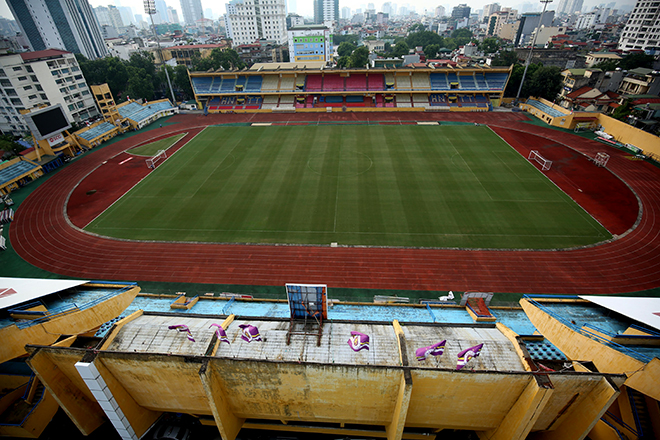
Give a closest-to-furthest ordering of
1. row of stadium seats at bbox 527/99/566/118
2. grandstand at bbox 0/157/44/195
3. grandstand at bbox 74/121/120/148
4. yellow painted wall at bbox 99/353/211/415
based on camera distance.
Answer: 1. yellow painted wall at bbox 99/353/211/415
2. grandstand at bbox 0/157/44/195
3. grandstand at bbox 74/121/120/148
4. row of stadium seats at bbox 527/99/566/118

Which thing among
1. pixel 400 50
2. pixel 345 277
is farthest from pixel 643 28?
pixel 345 277

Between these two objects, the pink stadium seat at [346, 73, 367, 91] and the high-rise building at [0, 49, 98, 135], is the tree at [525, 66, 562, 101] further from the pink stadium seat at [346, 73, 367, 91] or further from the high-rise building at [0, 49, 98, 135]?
the high-rise building at [0, 49, 98, 135]

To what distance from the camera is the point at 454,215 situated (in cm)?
2836

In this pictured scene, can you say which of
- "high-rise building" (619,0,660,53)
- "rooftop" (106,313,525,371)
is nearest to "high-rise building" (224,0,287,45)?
"high-rise building" (619,0,660,53)

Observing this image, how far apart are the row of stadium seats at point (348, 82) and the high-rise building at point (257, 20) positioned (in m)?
78.5

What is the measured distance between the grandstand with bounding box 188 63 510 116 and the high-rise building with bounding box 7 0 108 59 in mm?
82180

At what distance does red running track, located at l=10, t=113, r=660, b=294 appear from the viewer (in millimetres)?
21500

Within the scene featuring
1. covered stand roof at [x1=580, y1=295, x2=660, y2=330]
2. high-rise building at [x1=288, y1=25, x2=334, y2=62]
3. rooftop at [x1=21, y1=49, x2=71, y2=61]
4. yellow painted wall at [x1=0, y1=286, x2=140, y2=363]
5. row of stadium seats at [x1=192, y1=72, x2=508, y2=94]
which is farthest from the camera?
high-rise building at [x1=288, y1=25, x2=334, y2=62]

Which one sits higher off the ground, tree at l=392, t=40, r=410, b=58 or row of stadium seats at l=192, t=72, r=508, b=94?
tree at l=392, t=40, r=410, b=58

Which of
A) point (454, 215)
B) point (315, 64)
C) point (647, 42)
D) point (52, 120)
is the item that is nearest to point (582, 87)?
point (454, 215)

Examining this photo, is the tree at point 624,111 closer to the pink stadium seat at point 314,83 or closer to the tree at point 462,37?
the pink stadium seat at point 314,83

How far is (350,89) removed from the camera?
59188 millimetres

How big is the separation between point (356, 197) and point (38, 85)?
5583 cm

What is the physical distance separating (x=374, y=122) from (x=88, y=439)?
2011 inches
